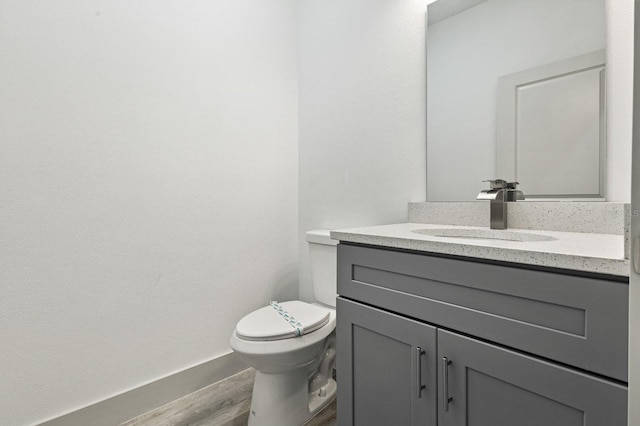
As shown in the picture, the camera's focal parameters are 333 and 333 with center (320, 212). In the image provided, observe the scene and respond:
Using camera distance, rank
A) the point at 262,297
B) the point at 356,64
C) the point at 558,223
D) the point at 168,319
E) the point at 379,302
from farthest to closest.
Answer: the point at 262,297 → the point at 356,64 → the point at 168,319 → the point at 558,223 → the point at 379,302

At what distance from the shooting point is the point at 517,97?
128cm

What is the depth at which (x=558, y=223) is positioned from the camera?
1.14 m

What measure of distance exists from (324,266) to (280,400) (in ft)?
2.07

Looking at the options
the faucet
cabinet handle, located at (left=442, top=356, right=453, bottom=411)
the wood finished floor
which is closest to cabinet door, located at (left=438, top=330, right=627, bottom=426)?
cabinet handle, located at (left=442, top=356, right=453, bottom=411)

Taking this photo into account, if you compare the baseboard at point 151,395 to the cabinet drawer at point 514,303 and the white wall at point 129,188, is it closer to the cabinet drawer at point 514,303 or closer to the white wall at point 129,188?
the white wall at point 129,188

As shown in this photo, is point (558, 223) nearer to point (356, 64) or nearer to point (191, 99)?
point (356, 64)

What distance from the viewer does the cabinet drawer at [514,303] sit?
625 millimetres

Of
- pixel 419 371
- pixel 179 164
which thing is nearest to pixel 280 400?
pixel 419 371

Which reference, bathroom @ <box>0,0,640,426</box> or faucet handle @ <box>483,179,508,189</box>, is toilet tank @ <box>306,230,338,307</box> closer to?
bathroom @ <box>0,0,640,426</box>

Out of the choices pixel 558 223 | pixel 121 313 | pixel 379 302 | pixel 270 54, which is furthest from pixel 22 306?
pixel 558 223

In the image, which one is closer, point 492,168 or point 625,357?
point 625,357

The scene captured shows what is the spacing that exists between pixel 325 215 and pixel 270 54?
1.01 m

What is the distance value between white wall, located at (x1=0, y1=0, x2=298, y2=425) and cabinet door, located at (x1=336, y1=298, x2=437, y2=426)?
2.94 feet

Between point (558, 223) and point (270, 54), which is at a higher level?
point (270, 54)
